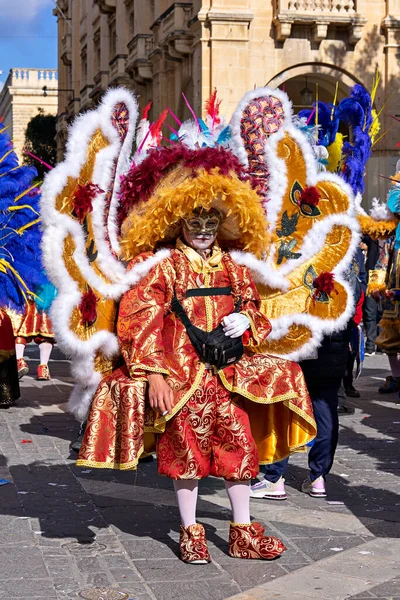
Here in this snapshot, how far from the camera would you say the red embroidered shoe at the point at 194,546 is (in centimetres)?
516

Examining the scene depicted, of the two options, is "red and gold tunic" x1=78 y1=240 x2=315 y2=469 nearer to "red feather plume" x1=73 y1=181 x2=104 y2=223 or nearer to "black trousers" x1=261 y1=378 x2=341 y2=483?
"red feather plume" x1=73 y1=181 x2=104 y2=223

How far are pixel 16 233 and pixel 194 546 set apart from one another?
Result: 3464 mm

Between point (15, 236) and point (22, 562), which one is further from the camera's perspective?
point (15, 236)

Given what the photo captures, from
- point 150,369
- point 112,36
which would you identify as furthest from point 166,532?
point 112,36

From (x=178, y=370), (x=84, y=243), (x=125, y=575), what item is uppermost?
(x=84, y=243)

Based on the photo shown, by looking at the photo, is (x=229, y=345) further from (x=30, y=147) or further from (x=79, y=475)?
(x=30, y=147)

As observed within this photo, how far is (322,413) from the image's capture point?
6555 mm

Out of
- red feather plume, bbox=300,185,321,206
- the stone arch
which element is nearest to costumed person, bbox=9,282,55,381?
red feather plume, bbox=300,185,321,206

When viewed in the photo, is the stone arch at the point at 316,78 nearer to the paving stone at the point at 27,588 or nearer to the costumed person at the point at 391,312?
the costumed person at the point at 391,312

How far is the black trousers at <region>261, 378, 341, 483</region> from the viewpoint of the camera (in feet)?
21.5

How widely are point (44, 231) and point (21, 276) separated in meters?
2.50

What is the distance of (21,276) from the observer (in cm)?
798

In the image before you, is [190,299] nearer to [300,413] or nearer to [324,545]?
[300,413]

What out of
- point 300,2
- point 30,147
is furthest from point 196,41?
point 30,147
